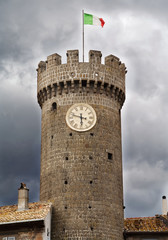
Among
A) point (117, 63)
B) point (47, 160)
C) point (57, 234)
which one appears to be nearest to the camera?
point (57, 234)

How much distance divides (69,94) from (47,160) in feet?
20.8

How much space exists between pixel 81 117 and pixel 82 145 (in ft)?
8.97

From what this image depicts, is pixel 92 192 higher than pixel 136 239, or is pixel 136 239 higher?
pixel 92 192

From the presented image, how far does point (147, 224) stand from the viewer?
48.7m

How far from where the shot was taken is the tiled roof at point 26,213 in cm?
4346

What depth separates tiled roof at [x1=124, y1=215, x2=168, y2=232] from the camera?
1870 inches

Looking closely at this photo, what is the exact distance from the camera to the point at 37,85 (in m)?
52.7

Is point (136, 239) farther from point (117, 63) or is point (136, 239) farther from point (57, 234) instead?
point (117, 63)

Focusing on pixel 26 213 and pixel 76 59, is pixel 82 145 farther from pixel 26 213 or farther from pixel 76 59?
pixel 76 59

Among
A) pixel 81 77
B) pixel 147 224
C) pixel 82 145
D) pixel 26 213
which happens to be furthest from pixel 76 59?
pixel 147 224

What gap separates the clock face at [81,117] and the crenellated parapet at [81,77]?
5.18 feet

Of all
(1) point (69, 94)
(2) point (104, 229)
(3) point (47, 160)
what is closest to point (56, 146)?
(3) point (47, 160)

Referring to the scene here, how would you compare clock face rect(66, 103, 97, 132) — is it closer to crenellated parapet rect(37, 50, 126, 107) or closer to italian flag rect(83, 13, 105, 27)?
crenellated parapet rect(37, 50, 126, 107)

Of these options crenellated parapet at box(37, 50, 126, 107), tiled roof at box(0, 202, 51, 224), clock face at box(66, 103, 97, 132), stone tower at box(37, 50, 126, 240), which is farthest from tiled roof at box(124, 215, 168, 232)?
crenellated parapet at box(37, 50, 126, 107)
